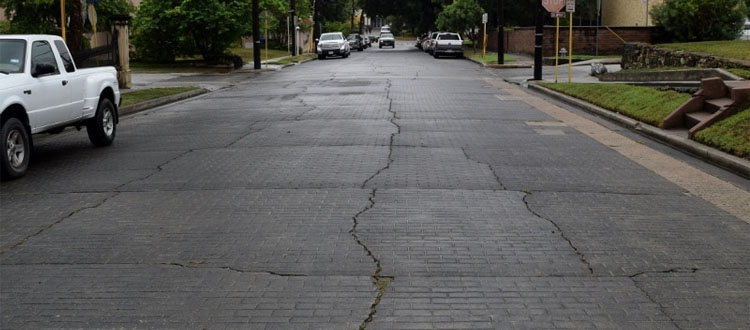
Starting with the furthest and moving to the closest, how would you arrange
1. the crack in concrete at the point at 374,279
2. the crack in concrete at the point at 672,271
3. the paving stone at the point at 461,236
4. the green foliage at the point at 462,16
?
the green foliage at the point at 462,16
the paving stone at the point at 461,236
the crack in concrete at the point at 672,271
the crack in concrete at the point at 374,279

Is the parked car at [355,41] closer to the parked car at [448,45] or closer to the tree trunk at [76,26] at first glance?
the parked car at [448,45]

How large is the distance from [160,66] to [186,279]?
35.5 m

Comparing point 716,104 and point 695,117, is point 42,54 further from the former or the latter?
point 716,104

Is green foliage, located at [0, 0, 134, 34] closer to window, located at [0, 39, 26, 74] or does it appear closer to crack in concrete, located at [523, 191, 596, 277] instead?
window, located at [0, 39, 26, 74]

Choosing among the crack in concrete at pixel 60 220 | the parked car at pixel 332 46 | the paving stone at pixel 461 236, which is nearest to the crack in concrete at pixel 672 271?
the paving stone at pixel 461 236

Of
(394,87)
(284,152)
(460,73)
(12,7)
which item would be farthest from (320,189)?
(12,7)

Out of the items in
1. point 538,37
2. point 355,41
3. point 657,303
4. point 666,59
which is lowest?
point 657,303

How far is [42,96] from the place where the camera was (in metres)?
10.6

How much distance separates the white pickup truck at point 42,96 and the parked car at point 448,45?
38.2 m

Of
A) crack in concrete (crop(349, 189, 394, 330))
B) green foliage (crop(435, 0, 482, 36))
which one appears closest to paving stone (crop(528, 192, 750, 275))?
crack in concrete (crop(349, 189, 394, 330))

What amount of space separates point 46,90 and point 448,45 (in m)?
40.4

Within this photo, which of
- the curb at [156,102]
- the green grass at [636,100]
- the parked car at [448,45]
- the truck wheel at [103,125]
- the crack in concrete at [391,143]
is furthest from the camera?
the parked car at [448,45]

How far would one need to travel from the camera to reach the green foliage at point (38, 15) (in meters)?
38.2

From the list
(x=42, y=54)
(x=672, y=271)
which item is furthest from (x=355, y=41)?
(x=672, y=271)
